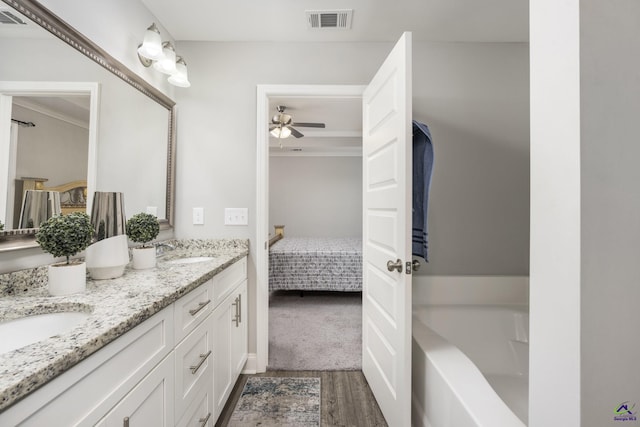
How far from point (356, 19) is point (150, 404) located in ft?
7.22

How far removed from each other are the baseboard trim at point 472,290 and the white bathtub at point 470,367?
7cm

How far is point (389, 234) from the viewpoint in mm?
1432

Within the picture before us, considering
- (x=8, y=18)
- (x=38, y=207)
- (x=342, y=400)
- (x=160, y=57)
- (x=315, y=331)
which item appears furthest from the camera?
(x=315, y=331)

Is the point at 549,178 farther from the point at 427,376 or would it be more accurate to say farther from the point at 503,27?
the point at 503,27

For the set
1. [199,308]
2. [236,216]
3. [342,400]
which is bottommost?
[342,400]

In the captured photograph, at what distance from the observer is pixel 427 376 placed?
4.22 feet

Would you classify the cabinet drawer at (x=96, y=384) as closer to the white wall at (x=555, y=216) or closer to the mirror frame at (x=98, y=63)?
the mirror frame at (x=98, y=63)

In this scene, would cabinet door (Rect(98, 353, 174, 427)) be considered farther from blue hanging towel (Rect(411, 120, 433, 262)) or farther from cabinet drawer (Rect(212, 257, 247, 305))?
blue hanging towel (Rect(411, 120, 433, 262))

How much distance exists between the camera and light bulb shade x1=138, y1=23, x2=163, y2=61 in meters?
1.49

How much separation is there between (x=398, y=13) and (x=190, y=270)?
195 centimetres

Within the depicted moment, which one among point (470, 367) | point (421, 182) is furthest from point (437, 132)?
point (470, 367)

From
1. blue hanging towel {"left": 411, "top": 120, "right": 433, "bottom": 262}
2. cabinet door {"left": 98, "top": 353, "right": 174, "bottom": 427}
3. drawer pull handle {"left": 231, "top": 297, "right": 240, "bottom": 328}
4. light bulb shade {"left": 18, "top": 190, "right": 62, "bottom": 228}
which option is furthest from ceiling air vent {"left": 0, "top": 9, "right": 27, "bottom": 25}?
blue hanging towel {"left": 411, "top": 120, "right": 433, "bottom": 262}

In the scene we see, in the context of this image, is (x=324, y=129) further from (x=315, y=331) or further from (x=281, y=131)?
(x=315, y=331)
